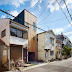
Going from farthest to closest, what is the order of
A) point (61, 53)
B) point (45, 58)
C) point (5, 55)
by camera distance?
1. point (61, 53)
2. point (45, 58)
3. point (5, 55)

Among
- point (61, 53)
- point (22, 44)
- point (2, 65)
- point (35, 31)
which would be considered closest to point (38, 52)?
point (35, 31)

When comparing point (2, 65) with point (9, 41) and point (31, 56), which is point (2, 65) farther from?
point (31, 56)

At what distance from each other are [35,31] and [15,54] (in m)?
9.73

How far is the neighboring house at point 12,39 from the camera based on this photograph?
10.8 metres

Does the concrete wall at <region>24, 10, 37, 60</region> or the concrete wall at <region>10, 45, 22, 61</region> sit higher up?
the concrete wall at <region>24, 10, 37, 60</region>

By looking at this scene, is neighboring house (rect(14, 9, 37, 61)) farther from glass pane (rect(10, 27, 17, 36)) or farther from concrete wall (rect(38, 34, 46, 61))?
glass pane (rect(10, 27, 17, 36))

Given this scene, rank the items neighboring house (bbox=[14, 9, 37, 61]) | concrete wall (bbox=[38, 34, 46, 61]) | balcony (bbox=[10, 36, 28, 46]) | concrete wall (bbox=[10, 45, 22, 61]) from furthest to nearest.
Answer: concrete wall (bbox=[38, 34, 46, 61]), neighboring house (bbox=[14, 9, 37, 61]), concrete wall (bbox=[10, 45, 22, 61]), balcony (bbox=[10, 36, 28, 46])

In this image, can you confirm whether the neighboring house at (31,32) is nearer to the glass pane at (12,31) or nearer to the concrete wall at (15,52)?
the concrete wall at (15,52)

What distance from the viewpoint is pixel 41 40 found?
19.7 m

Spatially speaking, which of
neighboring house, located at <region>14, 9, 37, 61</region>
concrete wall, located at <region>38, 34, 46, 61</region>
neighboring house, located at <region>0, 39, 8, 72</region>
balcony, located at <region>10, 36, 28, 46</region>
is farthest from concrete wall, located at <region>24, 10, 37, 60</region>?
neighboring house, located at <region>0, 39, 8, 72</region>

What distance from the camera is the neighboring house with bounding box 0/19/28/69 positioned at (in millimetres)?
10836

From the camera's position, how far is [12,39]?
1146 cm

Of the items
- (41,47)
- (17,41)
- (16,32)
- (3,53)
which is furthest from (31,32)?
(3,53)

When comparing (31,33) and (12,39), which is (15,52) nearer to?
(12,39)
